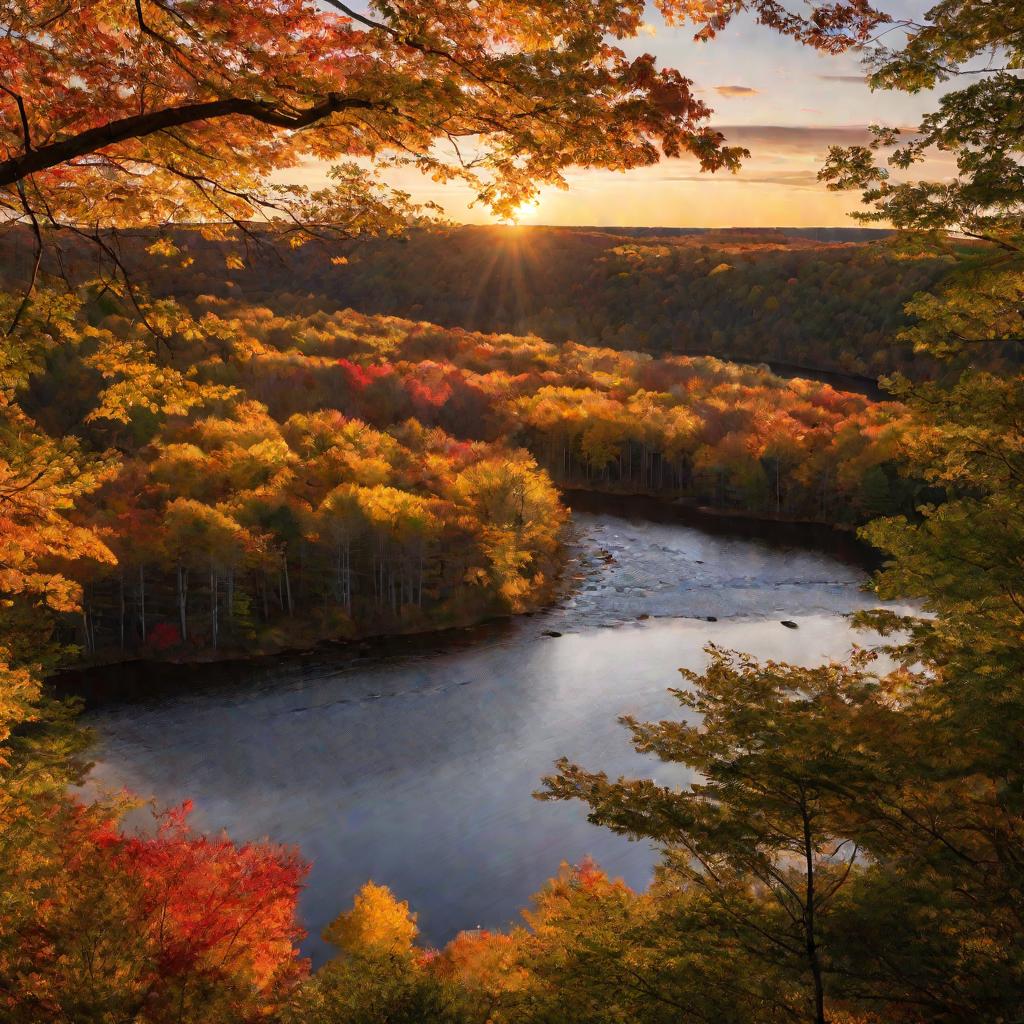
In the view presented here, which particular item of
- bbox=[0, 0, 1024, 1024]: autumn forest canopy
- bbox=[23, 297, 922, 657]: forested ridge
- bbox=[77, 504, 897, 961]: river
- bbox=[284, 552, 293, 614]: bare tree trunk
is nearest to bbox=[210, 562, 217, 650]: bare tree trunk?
bbox=[23, 297, 922, 657]: forested ridge

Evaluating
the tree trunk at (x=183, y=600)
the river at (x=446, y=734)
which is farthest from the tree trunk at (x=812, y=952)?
the tree trunk at (x=183, y=600)

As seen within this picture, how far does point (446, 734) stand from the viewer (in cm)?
3278

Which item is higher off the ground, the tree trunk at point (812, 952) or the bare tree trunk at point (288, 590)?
the tree trunk at point (812, 952)

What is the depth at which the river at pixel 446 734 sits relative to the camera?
24766 millimetres

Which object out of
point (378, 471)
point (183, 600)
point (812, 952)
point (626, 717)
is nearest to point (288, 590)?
point (183, 600)

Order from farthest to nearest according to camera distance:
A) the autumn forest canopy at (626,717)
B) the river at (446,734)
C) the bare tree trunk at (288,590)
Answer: the bare tree trunk at (288,590), the river at (446,734), the autumn forest canopy at (626,717)

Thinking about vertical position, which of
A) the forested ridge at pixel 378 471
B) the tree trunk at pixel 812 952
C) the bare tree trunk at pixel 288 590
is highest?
the tree trunk at pixel 812 952

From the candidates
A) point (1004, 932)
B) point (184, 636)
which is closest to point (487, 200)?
point (1004, 932)

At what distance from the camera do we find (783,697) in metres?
11.4

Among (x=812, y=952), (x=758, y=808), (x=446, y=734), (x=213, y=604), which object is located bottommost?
(x=446, y=734)

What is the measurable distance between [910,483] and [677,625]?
92.3 ft

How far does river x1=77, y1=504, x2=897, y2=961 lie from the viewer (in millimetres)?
24766

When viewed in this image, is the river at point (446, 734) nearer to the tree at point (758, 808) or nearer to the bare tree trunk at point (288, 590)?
the bare tree trunk at point (288, 590)

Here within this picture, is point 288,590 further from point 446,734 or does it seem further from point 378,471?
point 446,734
